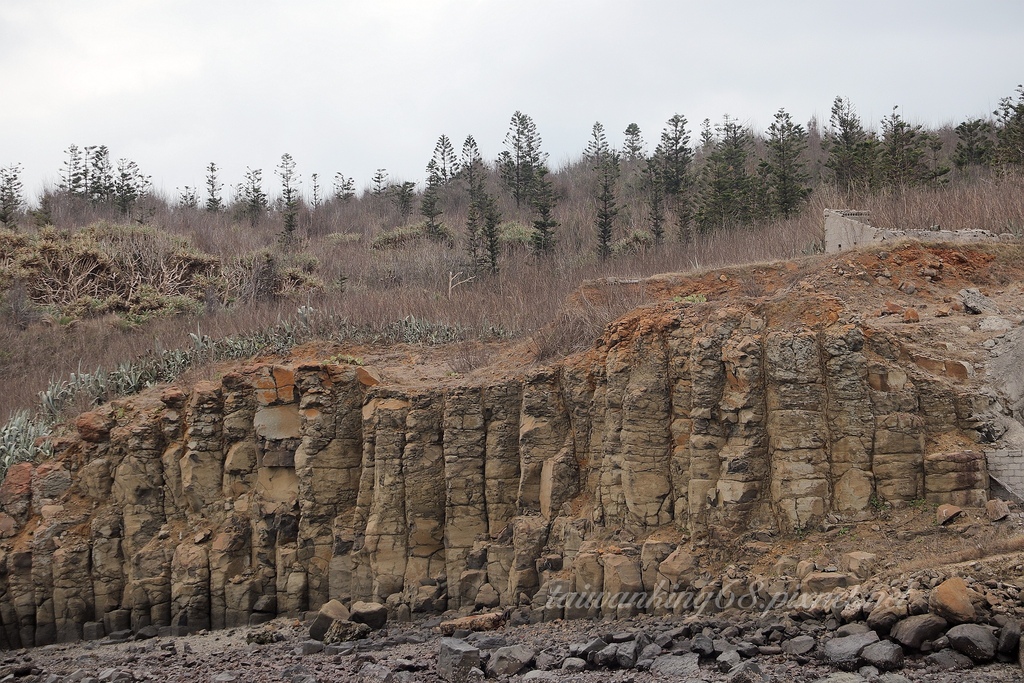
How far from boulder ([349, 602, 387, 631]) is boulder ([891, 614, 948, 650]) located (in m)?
6.65

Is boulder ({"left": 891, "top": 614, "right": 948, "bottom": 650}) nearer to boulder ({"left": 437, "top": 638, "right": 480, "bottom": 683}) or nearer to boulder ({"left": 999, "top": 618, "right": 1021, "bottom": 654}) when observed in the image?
boulder ({"left": 999, "top": 618, "right": 1021, "bottom": 654})

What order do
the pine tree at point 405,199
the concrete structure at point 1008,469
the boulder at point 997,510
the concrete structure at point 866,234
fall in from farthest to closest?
the pine tree at point 405,199 → the concrete structure at point 866,234 → the concrete structure at point 1008,469 → the boulder at point 997,510

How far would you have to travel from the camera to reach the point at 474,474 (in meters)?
12.5

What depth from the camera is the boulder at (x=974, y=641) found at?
7086mm

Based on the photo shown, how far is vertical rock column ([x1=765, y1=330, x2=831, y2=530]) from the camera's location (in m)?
9.62

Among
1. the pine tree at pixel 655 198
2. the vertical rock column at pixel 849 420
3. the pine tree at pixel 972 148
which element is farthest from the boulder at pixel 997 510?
the pine tree at pixel 972 148

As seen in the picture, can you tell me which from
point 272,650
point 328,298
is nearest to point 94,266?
point 328,298

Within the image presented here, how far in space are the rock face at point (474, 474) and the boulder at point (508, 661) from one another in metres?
1.40

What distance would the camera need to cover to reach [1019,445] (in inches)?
365

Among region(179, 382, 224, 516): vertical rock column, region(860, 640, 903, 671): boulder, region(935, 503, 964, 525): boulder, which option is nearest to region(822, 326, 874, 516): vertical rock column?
region(935, 503, 964, 525): boulder

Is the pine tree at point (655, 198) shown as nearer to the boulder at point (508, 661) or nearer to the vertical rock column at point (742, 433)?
the vertical rock column at point (742, 433)

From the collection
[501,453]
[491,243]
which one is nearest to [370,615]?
[501,453]

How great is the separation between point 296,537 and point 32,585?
4.23 meters

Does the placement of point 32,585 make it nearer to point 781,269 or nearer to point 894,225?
point 781,269
